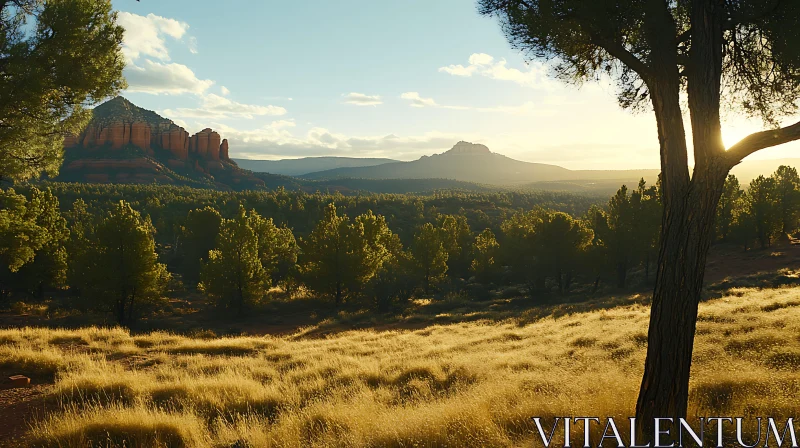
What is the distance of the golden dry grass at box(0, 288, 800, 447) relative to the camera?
17.6 feet

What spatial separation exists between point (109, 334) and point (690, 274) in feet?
57.0

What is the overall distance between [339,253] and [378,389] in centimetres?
2722

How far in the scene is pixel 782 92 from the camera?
6.27 m

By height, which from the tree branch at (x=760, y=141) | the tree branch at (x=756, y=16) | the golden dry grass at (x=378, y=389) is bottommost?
the golden dry grass at (x=378, y=389)

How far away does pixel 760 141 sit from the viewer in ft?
14.7

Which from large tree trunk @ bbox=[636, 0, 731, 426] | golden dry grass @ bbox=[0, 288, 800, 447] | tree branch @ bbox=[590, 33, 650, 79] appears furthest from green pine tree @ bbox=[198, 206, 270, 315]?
large tree trunk @ bbox=[636, 0, 731, 426]

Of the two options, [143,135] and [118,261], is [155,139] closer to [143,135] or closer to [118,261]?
[143,135]

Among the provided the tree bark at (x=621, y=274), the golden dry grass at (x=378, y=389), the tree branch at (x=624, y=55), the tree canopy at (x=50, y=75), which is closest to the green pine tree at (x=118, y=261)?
the golden dry grass at (x=378, y=389)

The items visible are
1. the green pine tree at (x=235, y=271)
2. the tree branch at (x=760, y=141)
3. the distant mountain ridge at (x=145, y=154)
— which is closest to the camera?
the tree branch at (x=760, y=141)

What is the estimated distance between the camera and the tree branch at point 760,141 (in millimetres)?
4395

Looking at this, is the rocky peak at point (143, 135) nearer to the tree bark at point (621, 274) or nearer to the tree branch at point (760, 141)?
the tree bark at point (621, 274)

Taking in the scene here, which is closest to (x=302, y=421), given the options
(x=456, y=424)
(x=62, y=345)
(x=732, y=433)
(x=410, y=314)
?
(x=456, y=424)

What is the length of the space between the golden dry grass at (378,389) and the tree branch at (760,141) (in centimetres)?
299

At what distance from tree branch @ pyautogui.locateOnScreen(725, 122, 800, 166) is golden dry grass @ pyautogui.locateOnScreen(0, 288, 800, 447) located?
9.82ft
